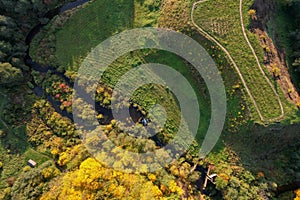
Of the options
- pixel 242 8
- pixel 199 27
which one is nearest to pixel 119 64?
pixel 199 27

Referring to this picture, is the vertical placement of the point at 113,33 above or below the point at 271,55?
above

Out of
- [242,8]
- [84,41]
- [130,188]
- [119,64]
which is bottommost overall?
[130,188]

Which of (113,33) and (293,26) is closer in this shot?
(293,26)

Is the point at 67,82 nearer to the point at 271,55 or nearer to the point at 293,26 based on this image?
the point at 271,55

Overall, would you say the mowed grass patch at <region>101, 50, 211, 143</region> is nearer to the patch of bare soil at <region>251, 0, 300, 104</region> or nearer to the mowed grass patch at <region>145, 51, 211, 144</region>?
the mowed grass patch at <region>145, 51, 211, 144</region>

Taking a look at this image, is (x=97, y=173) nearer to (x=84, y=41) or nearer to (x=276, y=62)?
(x=84, y=41)

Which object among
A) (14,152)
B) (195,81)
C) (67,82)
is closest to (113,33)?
(67,82)

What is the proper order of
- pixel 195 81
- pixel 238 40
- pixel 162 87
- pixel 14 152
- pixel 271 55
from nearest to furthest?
pixel 238 40 → pixel 271 55 → pixel 195 81 → pixel 162 87 → pixel 14 152
